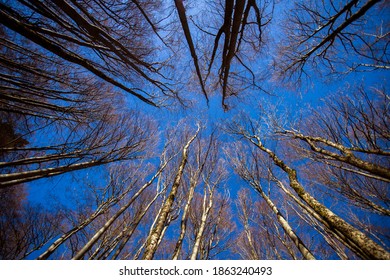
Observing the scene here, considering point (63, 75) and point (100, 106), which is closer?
point (63, 75)

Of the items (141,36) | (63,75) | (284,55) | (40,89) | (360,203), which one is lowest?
(360,203)

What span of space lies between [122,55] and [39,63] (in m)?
2.57

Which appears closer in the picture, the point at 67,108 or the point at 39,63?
the point at 39,63
